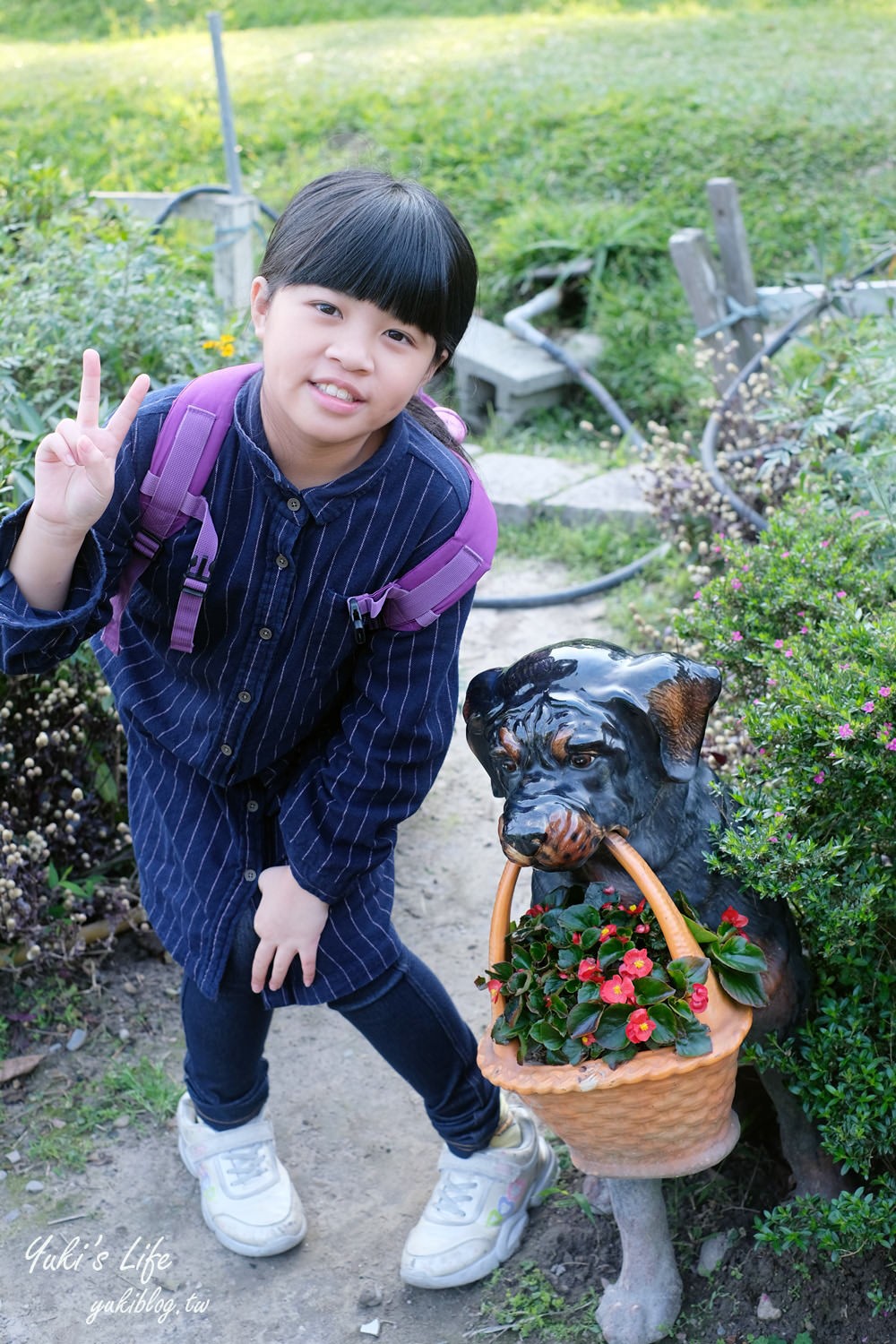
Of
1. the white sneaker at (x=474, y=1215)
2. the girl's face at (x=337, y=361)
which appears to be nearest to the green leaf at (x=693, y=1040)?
the white sneaker at (x=474, y=1215)

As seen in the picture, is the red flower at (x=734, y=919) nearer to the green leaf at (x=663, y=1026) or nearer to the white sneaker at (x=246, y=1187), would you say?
the green leaf at (x=663, y=1026)

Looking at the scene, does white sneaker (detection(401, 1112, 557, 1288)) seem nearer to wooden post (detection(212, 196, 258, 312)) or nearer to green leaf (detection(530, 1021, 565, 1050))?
green leaf (detection(530, 1021, 565, 1050))

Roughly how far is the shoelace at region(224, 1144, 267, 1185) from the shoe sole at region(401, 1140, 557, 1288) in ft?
1.05

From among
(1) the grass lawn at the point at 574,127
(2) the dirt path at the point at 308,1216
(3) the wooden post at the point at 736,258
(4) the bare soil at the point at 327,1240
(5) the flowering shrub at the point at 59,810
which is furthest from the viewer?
(1) the grass lawn at the point at 574,127

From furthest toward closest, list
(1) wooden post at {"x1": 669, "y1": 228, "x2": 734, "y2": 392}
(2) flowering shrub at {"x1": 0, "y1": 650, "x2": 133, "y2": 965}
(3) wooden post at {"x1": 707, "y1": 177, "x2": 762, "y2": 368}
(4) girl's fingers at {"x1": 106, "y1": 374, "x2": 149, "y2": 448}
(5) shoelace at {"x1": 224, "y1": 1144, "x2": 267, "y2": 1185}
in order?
1. (3) wooden post at {"x1": 707, "y1": 177, "x2": 762, "y2": 368}
2. (1) wooden post at {"x1": 669, "y1": 228, "x2": 734, "y2": 392}
3. (2) flowering shrub at {"x1": 0, "y1": 650, "x2": 133, "y2": 965}
4. (5) shoelace at {"x1": 224, "y1": 1144, "x2": 267, "y2": 1185}
5. (4) girl's fingers at {"x1": 106, "y1": 374, "x2": 149, "y2": 448}

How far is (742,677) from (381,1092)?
1.12m

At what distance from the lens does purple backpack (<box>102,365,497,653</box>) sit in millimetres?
1936

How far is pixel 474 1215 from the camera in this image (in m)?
2.27

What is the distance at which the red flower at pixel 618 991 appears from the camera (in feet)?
5.52

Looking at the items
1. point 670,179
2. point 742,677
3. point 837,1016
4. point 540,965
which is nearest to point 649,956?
point 540,965

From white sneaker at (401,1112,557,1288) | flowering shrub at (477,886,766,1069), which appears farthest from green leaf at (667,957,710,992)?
white sneaker at (401,1112,557,1288)

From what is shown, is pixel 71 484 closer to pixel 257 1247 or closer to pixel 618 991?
pixel 618 991

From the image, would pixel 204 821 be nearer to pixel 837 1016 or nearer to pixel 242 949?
pixel 242 949

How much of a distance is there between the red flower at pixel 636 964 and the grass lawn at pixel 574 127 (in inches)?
162
